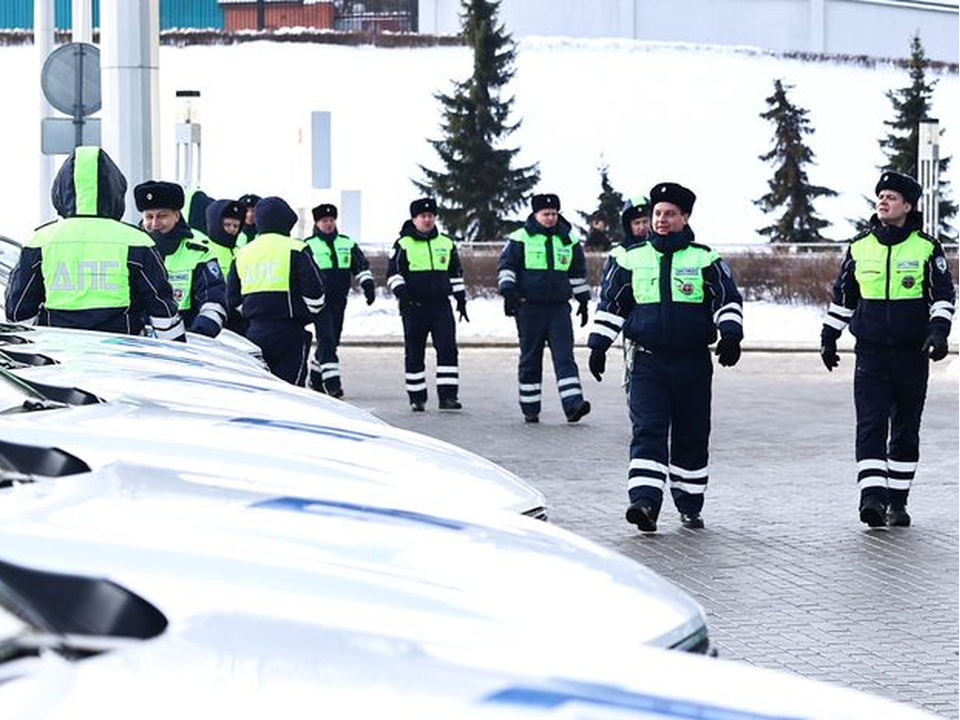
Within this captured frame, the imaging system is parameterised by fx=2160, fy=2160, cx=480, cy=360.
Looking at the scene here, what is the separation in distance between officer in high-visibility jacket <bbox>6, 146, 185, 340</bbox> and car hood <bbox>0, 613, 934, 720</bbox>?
7.92 metres

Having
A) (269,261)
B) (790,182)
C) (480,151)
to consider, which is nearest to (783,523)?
(269,261)

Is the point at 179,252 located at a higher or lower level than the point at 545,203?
lower

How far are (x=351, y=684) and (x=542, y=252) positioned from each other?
15.0m

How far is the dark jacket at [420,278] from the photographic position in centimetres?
1909

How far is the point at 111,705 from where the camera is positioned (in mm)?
2732

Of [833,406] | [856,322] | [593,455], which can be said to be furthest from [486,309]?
[856,322]

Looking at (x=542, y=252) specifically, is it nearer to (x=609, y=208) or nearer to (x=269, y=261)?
(x=269, y=261)

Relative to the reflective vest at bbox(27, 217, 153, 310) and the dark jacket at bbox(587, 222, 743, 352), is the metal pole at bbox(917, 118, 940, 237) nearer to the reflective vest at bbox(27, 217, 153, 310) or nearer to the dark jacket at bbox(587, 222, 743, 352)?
the dark jacket at bbox(587, 222, 743, 352)

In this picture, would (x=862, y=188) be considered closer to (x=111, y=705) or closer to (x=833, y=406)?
(x=833, y=406)

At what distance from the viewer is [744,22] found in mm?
65000

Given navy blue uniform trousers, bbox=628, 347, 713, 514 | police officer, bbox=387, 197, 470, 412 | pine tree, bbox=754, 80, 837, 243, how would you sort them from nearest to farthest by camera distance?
navy blue uniform trousers, bbox=628, 347, 713, 514 < police officer, bbox=387, 197, 470, 412 < pine tree, bbox=754, 80, 837, 243

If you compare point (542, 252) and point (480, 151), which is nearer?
point (542, 252)

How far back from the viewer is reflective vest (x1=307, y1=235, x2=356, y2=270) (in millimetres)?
20719

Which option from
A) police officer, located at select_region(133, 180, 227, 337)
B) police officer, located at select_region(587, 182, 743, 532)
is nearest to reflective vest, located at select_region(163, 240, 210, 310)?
police officer, located at select_region(133, 180, 227, 337)
